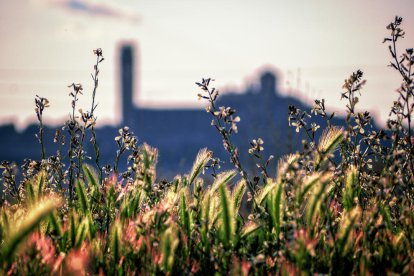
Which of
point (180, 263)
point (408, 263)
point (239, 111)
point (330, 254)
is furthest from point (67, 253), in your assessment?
point (239, 111)

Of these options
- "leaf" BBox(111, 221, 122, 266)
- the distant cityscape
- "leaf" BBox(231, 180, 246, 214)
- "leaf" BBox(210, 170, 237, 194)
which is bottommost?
the distant cityscape

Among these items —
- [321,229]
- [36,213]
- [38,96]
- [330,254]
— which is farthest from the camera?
[38,96]

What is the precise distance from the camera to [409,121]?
7.75 ft

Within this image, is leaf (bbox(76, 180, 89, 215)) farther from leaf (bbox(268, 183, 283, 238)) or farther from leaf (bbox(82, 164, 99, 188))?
leaf (bbox(268, 183, 283, 238))

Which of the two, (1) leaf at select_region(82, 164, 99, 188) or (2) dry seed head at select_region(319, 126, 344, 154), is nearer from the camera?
(2) dry seed head at select_region(319, 126, 344, 154)

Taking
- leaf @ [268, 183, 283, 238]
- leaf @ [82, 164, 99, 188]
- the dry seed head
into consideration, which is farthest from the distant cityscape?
leaf @ [268, 183, 283, 238]

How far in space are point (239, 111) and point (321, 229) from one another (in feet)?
158

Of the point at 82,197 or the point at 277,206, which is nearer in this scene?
the point at 277,206

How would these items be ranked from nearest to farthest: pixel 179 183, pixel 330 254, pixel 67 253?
pixel 330 254 → pixel 67 253 → pixel 179 183

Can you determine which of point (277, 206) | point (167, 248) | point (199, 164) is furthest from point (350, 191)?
point (167, 248)

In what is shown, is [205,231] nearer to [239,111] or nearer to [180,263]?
[180,263]

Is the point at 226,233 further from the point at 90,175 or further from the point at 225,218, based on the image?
the point at 90,175

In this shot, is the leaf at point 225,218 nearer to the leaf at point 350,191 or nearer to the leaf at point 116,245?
the leaf at point 116,245

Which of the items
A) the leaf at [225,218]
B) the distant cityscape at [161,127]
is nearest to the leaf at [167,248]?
the leaf at [225,218]
